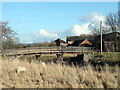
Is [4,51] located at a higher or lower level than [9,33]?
lower

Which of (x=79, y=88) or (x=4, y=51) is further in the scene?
(x=4, y=51)

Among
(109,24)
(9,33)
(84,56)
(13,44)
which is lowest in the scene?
(84,56)

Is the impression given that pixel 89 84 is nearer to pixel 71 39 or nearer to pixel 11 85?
pixel 11 85

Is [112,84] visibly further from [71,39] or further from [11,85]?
[71,39]

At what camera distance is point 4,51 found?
2223cm

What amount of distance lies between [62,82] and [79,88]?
104 centimetres

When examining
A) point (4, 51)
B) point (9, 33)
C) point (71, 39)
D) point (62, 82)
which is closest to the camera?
point (62, 82)

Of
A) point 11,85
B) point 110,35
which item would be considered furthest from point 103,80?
point 110,35

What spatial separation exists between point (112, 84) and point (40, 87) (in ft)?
8.18

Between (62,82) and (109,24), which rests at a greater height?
(109,24)

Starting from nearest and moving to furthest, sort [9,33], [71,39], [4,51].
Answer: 1. [4,51]
2. [9,33]
3. [71,39]

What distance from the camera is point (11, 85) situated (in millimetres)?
5629

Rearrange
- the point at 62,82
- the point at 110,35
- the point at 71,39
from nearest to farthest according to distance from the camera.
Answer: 1. the point at 62,82
2. the point at 110,35
3. the point at 71,39

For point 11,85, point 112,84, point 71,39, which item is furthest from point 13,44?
point 71,39
